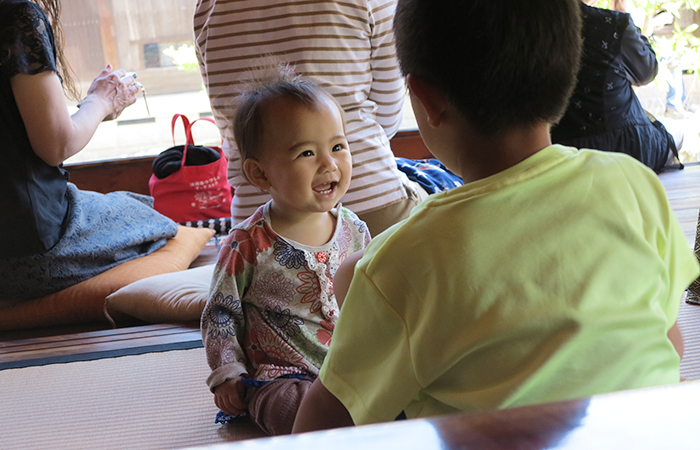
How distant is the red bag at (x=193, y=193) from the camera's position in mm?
2713

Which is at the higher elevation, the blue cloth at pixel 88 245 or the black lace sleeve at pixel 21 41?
the black lace sleeve at pixel 21 41

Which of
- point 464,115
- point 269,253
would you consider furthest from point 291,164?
point 464,115

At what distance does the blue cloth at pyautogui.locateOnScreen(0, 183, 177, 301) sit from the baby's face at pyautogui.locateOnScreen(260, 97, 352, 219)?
1055mm

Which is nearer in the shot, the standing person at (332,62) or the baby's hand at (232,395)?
the baby's hand at (232,395)

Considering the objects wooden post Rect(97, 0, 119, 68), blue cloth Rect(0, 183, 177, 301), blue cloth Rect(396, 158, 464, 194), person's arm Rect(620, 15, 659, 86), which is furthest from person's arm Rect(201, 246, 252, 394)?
wooden post Rect(97, 0, 119, 68)

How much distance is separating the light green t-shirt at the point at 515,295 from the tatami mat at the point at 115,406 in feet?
2.05

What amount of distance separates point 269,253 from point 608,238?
0.67 metres

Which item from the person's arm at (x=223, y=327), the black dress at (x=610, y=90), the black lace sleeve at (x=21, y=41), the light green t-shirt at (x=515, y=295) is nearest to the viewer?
the light green t-shirt at (x=515, y=295)

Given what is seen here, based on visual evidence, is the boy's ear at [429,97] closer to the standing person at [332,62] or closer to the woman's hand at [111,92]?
the standing person at [332,62]

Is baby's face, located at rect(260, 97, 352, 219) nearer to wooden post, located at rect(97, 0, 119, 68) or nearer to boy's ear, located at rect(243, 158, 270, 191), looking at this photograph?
boy's ear, located at rect(243, 158, 270, 191)

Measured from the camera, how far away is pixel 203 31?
154 centimetres

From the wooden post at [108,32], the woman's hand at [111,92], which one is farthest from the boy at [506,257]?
the wooden post at [108,32]

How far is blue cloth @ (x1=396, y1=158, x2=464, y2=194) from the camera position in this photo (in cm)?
183

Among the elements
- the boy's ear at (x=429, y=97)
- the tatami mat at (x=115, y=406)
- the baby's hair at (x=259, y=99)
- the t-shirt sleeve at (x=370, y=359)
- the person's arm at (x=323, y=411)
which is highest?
the boy's ear at (x=429, y=97)
